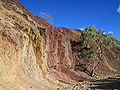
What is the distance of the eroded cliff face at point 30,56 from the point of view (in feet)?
36.1

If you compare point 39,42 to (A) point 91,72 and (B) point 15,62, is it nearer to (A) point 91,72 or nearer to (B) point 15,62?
(B) point 15,62

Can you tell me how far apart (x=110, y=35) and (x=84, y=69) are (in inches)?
419

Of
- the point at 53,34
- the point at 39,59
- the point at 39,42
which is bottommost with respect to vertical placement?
the point at 39,59

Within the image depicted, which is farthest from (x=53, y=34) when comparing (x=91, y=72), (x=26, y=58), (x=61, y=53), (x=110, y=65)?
(x=110, y=65)

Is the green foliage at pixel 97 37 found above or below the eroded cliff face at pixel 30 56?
above

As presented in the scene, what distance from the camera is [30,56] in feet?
57.0

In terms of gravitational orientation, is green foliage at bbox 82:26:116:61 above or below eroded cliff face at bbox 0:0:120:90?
above

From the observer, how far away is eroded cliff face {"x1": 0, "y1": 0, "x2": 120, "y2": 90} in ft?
36.1

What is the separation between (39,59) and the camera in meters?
20.9

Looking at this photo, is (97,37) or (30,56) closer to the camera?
(30,56)

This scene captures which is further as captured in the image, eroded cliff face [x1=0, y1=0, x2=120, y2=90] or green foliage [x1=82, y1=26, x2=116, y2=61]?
green foliage [x1=82, y1=26, x2=116, y2=61]

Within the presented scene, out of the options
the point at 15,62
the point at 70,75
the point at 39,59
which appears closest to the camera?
the point at 15,62

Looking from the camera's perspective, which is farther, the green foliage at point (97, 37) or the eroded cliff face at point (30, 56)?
the green foliage at point (97, 37)

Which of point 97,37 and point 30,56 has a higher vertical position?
point 97,37
